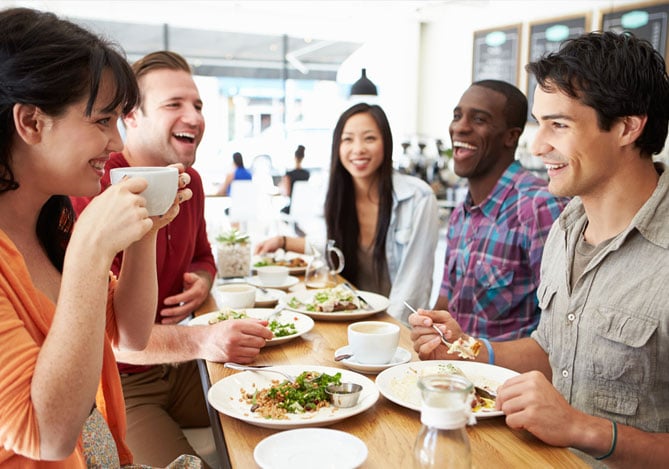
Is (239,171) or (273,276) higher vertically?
(239,171)

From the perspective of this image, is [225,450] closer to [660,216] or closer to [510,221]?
[660,216]

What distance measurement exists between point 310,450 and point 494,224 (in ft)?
5.05

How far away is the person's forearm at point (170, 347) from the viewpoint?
Result: 1598 millimetres

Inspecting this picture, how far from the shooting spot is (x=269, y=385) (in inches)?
53.9

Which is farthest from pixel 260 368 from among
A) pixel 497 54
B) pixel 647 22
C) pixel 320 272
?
pixel 497 54

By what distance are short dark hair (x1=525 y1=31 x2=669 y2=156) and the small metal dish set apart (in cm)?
89

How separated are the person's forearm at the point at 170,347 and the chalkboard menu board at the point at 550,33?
524 centimetres

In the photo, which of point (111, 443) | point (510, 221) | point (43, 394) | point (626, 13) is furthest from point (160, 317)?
point (626, 13)

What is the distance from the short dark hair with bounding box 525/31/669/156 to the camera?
143 cm

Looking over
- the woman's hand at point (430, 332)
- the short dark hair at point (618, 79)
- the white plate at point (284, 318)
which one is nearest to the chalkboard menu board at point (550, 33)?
the short dark hair at point (618, 79)

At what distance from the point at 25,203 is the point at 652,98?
1.46m

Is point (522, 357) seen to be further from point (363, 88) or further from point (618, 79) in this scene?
point (363, 88)

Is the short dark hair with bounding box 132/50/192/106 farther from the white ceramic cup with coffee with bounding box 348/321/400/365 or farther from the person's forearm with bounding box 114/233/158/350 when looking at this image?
the white ceramic cup with coffee with bounding box 348/321/400/365

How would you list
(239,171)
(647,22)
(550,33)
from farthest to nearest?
(239,171) < (550,33) < (647,22)
